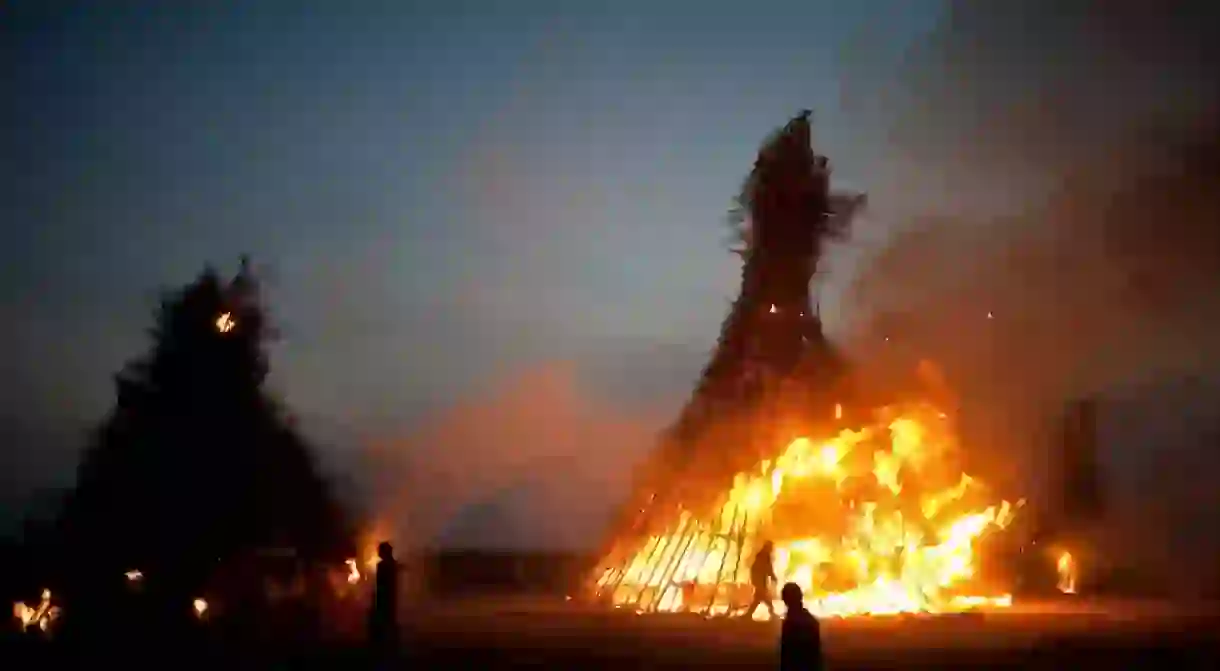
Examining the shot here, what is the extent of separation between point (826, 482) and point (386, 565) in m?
17.4

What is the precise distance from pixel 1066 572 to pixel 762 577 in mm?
19894

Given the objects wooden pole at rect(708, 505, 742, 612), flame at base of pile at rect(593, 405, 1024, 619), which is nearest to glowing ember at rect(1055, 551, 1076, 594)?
flame at base of pile at rect(593, 405, 1024, 619)

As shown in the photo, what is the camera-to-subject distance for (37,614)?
24.6 metres

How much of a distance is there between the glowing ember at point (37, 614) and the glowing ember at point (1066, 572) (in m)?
32.0

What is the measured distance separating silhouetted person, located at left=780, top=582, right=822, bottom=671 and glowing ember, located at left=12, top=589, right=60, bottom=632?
58.8 ft

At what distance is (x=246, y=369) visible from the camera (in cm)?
2522

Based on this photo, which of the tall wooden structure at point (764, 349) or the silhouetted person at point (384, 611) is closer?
the silhouetted person at point (384, 611)

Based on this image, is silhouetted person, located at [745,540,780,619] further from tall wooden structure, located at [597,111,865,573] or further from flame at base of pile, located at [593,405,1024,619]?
tall wooden structure, located at [597,111,865,573]

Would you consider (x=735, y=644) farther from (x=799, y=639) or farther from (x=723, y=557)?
(x=799, y=639)

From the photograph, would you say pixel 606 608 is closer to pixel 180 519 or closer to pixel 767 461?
pixel 767 461

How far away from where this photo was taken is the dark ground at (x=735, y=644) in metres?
18.1

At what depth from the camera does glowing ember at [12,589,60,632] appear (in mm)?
24562

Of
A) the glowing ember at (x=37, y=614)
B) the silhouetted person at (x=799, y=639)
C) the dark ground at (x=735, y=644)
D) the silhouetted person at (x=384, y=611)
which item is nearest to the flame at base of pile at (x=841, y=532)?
the dark ground at (x=735, y=644)

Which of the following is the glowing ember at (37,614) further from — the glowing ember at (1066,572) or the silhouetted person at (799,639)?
the glowing ember at (1066,572)
